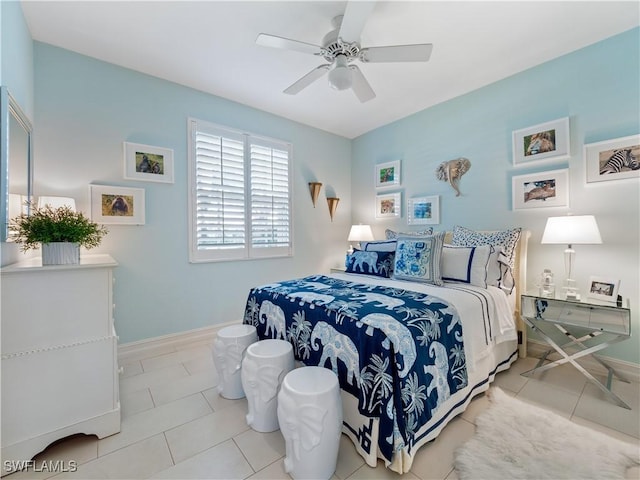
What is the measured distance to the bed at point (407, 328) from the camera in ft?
4.51

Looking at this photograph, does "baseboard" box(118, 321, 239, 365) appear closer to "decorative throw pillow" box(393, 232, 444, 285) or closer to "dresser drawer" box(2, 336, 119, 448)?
"dresser drawer" box(2, 336, 119, 448)

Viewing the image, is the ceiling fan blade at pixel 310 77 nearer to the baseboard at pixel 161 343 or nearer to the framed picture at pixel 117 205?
the framed picture at pixel 117 205

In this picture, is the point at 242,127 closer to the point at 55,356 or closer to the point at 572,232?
the point at 55,356

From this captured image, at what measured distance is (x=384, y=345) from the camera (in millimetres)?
1371

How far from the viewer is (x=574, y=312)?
2064mm

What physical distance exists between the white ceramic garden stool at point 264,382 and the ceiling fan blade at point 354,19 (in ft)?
6.74

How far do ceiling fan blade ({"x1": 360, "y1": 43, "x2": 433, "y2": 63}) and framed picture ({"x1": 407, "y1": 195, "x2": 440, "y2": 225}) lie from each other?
1867 millimetres

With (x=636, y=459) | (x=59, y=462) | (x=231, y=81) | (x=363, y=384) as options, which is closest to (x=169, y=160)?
(x=231, y=81)

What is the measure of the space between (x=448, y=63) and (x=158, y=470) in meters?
3.68

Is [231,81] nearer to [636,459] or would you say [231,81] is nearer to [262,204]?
[262,204]

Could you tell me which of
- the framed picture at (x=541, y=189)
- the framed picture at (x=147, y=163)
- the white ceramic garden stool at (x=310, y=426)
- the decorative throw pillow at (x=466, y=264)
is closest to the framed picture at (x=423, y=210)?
the framed picture at (x=541, y=189)

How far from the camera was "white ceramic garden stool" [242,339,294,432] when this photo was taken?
1640mm

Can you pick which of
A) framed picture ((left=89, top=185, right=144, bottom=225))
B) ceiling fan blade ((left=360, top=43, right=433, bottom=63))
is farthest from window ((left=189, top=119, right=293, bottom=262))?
ceiling fan blade ((left=360, top=43, right=433, bottom=63))

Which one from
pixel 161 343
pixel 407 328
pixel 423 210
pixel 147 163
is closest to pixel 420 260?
pixel 407 328
